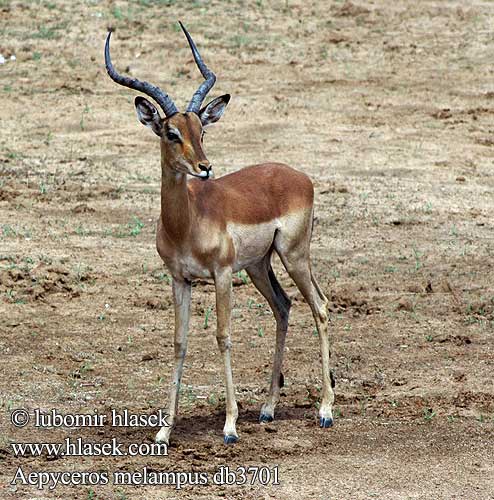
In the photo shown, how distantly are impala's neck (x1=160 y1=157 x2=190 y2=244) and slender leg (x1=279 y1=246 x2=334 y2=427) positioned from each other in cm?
96

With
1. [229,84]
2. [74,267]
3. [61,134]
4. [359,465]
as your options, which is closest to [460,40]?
[229,84]

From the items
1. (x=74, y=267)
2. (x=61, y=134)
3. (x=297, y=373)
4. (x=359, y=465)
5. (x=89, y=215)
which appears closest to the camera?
(x=359, y=465)

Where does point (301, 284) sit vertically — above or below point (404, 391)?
above

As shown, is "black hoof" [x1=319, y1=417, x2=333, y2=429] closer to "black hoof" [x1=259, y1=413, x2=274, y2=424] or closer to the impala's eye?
"black hoof" [x1=259, y1=413, x2=274, y2=424]

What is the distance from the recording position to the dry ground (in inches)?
323

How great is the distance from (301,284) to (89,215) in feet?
16.5

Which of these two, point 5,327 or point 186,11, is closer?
point 5,327

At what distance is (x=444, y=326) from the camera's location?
1062 centimetres

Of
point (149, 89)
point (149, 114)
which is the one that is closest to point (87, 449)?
point (149, 114)

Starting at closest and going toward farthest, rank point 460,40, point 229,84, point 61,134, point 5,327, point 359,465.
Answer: point 359,465 < point 5,327 < point 61,134 < point 229,84 < point 460,40

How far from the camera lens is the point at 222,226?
8.23 metres

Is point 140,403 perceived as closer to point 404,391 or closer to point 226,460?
point 226,460

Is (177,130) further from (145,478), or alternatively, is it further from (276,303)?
(145,478)

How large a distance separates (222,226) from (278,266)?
3.87 metres
